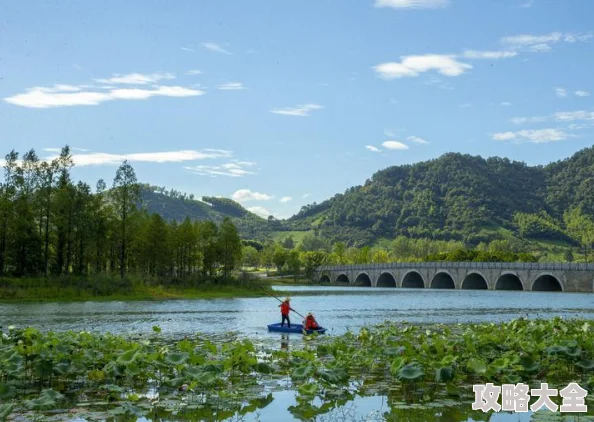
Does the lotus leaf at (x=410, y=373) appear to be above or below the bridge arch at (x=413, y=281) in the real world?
above

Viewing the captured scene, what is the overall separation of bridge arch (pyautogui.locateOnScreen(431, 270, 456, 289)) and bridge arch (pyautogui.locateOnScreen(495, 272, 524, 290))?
12.8m

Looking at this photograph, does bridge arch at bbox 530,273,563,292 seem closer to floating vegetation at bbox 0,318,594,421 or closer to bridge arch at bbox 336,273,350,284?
bridge arch at bbox 336,273,350,284

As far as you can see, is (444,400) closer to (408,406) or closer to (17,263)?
(408,406)

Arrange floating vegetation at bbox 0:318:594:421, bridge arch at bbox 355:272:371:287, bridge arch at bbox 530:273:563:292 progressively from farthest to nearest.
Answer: bridge arch at bbox 355:272:371:287, bridge arch at bbox 530:273:563:292, floating vegetation at bbox 0:318:594:421

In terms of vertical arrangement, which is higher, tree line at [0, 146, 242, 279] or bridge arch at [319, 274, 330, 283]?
tree line at [0, 146, 242, 279]

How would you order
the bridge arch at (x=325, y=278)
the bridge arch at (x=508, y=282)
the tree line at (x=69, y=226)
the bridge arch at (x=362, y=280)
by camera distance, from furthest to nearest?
the bridge arch at (x=325, y=278) < the bridge arch at (x=362, y=280) < the bridge arch at (x=508, y=282) < the tree line at (x=69, y=226)

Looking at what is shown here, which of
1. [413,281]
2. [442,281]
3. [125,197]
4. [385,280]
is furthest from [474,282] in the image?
[125,197]

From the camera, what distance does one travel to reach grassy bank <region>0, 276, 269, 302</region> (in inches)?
2127

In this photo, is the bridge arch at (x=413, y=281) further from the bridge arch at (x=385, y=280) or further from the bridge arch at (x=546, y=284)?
the bridge arch at (x=546, y=284)

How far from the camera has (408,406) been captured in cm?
1231

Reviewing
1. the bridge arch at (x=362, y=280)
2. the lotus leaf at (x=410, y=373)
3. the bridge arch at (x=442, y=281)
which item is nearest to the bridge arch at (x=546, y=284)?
the bridge arch at (x=442, y=281)

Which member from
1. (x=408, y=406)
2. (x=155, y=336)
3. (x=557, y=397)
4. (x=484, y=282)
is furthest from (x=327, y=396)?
(x=484, y=282)

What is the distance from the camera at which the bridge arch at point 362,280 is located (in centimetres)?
14688

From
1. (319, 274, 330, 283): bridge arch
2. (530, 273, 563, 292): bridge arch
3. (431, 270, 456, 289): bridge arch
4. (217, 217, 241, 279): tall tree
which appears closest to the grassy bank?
(217, 217, 241, 279): tall tree
